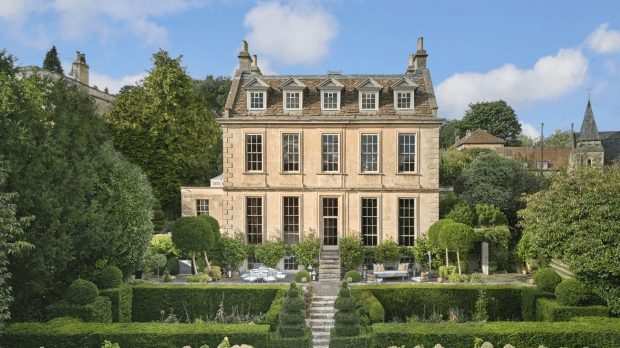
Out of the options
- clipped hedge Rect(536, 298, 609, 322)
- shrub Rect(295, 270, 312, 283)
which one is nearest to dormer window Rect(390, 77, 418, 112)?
shrub Rect(295, 270, 312, 283)

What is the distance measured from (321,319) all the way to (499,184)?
674 inches

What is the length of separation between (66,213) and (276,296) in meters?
8.11

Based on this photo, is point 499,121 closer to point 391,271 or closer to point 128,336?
point 391,271

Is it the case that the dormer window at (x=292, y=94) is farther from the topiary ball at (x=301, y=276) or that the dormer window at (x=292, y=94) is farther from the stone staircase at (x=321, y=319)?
the stone staircase at (x=321, y=319)

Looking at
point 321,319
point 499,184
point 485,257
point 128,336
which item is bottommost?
point 321,319

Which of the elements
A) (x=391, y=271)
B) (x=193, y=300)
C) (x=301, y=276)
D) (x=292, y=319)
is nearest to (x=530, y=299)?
(x=391, y=271)

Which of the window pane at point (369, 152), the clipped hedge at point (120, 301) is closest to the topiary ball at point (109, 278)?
the clipped hedge at point (120, 301)

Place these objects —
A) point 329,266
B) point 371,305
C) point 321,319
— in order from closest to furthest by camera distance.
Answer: point 371,305, point 321,319, point 329,266

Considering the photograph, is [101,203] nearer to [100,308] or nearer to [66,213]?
[66,213]

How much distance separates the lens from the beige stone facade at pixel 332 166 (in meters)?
23.7

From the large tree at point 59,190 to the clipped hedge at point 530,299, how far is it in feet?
51.1

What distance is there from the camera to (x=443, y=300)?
1633cm

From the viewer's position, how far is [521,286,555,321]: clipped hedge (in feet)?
49.5

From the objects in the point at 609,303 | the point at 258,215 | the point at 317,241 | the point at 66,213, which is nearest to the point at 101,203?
the point at 66,213
